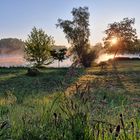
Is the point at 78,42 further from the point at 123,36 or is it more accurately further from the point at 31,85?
the point at 31,85

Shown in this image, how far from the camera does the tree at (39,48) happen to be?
77781 millimetres

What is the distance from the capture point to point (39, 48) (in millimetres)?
79062

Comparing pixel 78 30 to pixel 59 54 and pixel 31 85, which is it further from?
pixel 31 85

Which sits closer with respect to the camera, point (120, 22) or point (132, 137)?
point (132, 137)

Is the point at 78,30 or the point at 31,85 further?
the point at 78,30

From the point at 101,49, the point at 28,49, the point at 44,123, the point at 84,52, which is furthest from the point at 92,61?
the point at 44,123

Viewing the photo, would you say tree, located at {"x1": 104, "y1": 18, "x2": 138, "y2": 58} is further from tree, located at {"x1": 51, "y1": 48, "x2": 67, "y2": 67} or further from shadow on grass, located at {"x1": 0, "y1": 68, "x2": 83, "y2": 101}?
shadow on grass, located at {"x1": 0, "y1": 68, "x2": 83, "y2": 101}

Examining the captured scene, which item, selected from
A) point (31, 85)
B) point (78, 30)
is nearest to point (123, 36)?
point (78, 30)

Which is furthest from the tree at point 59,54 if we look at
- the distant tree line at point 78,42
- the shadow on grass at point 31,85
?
the shadow on grass at point 31,85

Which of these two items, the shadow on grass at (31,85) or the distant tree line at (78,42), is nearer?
the shadow on grass at (31,85)

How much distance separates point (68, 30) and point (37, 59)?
375 inches

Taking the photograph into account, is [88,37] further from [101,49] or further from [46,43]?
[46,43]

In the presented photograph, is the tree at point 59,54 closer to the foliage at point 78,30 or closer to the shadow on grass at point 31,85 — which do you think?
the foliage at point 78,30

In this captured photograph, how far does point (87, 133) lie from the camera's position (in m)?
6.60
